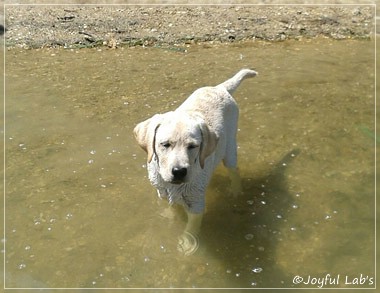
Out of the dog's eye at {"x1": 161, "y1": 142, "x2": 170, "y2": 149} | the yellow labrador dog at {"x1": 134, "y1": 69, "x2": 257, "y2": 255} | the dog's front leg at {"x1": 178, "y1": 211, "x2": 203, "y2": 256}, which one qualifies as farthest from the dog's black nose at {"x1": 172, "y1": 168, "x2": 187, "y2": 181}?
the dog's front leg at {"x1": 178, "y1": 211, "x2": 203, "y2": 256}

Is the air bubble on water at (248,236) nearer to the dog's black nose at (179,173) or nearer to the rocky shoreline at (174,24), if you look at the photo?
the dog's black nose at (179,173)

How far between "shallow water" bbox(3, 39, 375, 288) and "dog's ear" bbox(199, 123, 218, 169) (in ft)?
3.17

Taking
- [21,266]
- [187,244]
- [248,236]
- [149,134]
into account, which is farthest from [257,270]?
[21,266]

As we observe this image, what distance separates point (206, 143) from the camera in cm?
454

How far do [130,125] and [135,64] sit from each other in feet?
7.41

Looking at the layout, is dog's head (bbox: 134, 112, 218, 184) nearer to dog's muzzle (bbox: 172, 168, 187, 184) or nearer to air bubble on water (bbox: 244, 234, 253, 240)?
dog's muzzle (bbox: 172, 168, 187, 184)

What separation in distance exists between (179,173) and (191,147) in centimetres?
26

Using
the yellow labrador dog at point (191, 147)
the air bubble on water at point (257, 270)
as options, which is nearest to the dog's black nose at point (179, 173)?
the yellow labrador dog at point (191, 147)

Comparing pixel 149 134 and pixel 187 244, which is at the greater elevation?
pixel 149 134

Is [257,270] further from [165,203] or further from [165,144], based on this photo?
[165,144]

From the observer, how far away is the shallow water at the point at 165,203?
15.7ft

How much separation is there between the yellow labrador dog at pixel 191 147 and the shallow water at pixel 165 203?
42 cm

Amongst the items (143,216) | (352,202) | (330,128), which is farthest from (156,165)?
(330,128)

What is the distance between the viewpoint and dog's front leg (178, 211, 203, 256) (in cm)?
495
